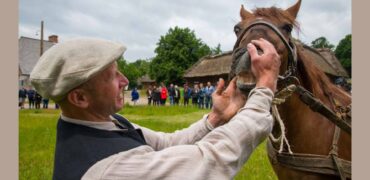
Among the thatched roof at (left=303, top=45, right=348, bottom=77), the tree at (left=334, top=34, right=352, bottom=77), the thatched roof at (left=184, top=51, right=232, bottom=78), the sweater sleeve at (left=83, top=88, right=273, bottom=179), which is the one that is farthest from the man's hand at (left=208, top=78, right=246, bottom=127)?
the tree at (left=334, top=34, right=352, bottom=77)

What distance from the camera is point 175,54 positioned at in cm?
6788

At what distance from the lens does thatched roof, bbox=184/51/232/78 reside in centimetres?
4602

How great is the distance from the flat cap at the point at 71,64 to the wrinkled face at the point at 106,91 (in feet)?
0.32

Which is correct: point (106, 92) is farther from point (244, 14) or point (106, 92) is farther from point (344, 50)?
point (344, 50)

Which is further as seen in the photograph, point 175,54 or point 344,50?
point 344,50

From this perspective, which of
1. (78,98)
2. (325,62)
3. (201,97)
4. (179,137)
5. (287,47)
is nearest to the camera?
(78,98)

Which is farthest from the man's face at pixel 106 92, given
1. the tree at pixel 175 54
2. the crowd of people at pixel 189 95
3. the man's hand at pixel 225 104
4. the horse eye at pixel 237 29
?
the tree at pixel 175 54

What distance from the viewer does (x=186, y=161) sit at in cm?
141

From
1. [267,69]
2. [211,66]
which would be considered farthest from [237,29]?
[211,66]

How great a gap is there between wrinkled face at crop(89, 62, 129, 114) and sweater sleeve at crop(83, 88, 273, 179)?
305 millimetres

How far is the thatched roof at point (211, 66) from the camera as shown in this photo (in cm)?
4602

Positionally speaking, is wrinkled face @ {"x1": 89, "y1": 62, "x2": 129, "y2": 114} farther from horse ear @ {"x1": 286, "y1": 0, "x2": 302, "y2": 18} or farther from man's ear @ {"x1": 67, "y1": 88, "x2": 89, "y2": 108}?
horse ear @ {"x1": 286, "y1": 0, "x2": 302, "y2": 18}

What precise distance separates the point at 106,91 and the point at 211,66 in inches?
1889

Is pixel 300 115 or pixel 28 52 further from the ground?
pixel 28 52
